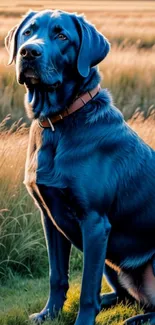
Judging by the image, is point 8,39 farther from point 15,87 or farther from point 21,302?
point 15,87

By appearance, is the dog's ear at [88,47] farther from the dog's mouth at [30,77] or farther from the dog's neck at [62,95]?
the dog's mouth at [30,77]

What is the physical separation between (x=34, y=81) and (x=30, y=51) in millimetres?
198

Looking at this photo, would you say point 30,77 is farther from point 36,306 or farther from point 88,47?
point 36,306

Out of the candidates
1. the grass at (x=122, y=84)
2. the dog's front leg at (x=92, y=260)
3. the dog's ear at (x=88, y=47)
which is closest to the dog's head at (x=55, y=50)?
the dog's ear at (x=88, y=47)

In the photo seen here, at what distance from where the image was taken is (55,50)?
3811 millimetres

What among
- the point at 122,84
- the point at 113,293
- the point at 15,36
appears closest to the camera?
the point at 15,36

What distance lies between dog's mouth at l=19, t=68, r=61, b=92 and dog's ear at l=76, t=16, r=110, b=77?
0.16 m

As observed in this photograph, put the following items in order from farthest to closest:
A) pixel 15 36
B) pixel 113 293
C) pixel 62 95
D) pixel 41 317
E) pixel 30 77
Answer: pixel 113 293 < pixel 41 317 < pixel 15 36 < pixel 62 95 < pixel 30 77

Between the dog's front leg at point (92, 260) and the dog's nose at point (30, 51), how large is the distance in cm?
87

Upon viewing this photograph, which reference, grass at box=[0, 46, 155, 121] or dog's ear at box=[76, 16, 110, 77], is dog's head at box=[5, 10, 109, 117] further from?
grass at box=[0, 46, 155, 121]

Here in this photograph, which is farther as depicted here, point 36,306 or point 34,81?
point 36,306

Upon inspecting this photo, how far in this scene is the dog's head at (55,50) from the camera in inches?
148

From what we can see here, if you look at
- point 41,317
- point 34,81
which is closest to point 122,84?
point 41,317

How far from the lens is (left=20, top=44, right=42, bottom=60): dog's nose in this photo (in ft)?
12.2
